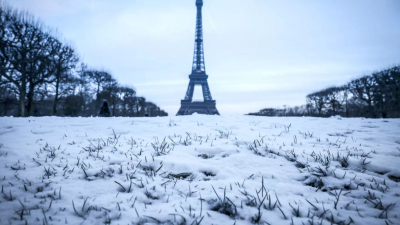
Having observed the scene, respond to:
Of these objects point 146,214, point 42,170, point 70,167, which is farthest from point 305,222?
point 42,170

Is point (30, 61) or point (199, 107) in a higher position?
point (30, 61)

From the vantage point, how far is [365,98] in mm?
25766

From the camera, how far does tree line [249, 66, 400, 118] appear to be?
21656 millimetres

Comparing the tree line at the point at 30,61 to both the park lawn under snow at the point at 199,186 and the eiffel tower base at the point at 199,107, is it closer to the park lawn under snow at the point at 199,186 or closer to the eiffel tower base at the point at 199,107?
the park lawn under snow at the point at 199,186

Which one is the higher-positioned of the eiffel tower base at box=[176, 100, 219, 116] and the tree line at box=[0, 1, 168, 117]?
the tree line at box=[0, 1, 168, 117]

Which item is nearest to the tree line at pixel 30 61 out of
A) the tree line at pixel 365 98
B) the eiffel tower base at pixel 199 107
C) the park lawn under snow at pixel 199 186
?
the park lawn under snow at pixel 199 186

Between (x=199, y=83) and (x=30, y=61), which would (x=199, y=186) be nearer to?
(x=30, y=61)

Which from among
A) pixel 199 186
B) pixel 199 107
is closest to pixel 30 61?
pixel 199 186

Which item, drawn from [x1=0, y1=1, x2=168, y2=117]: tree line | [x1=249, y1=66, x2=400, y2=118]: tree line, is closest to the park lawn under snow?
[x1=0, y1=1, x2=168, y2=117]: tree line

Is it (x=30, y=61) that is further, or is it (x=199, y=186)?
(x=30, y=61)

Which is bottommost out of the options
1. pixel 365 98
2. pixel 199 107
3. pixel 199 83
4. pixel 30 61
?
pixel 199 107

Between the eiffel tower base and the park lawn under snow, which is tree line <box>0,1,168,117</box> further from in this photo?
the eiffel tower base

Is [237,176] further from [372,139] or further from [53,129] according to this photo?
[53,129]

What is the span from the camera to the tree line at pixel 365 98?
21656mm
